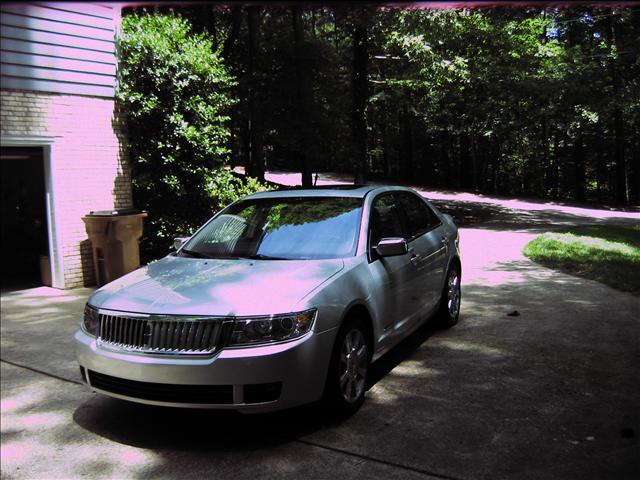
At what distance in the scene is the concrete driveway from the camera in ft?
10.7

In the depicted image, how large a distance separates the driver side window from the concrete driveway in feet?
3.91

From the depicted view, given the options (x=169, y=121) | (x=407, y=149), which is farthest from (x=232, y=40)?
(x=407, y=149)

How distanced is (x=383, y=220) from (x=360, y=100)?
1340cm

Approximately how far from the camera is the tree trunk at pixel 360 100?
56.8 ft

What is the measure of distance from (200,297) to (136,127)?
7075mm

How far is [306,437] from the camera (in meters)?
3.63

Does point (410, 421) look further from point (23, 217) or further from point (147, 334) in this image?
point (23, 217)

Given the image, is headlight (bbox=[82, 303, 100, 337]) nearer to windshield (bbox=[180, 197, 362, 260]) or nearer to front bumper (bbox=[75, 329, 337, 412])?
front bumper (bbox=[75, 329, 337, 412])

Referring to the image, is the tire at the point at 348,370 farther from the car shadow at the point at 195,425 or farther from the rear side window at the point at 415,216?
the rear side window at the point at 415,216

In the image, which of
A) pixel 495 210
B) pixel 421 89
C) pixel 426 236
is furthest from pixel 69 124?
pixel 495 210

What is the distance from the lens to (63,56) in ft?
27.0

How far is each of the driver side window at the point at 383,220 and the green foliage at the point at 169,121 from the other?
5733 millimetres

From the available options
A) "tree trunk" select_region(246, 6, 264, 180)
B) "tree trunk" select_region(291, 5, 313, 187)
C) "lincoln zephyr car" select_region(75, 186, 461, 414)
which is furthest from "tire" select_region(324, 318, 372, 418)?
"tree trunk" select_region(246, 6, 264, 180)

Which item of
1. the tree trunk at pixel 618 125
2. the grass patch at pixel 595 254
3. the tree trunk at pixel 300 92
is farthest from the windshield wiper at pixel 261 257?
the tree trunk at pixel 618 125
